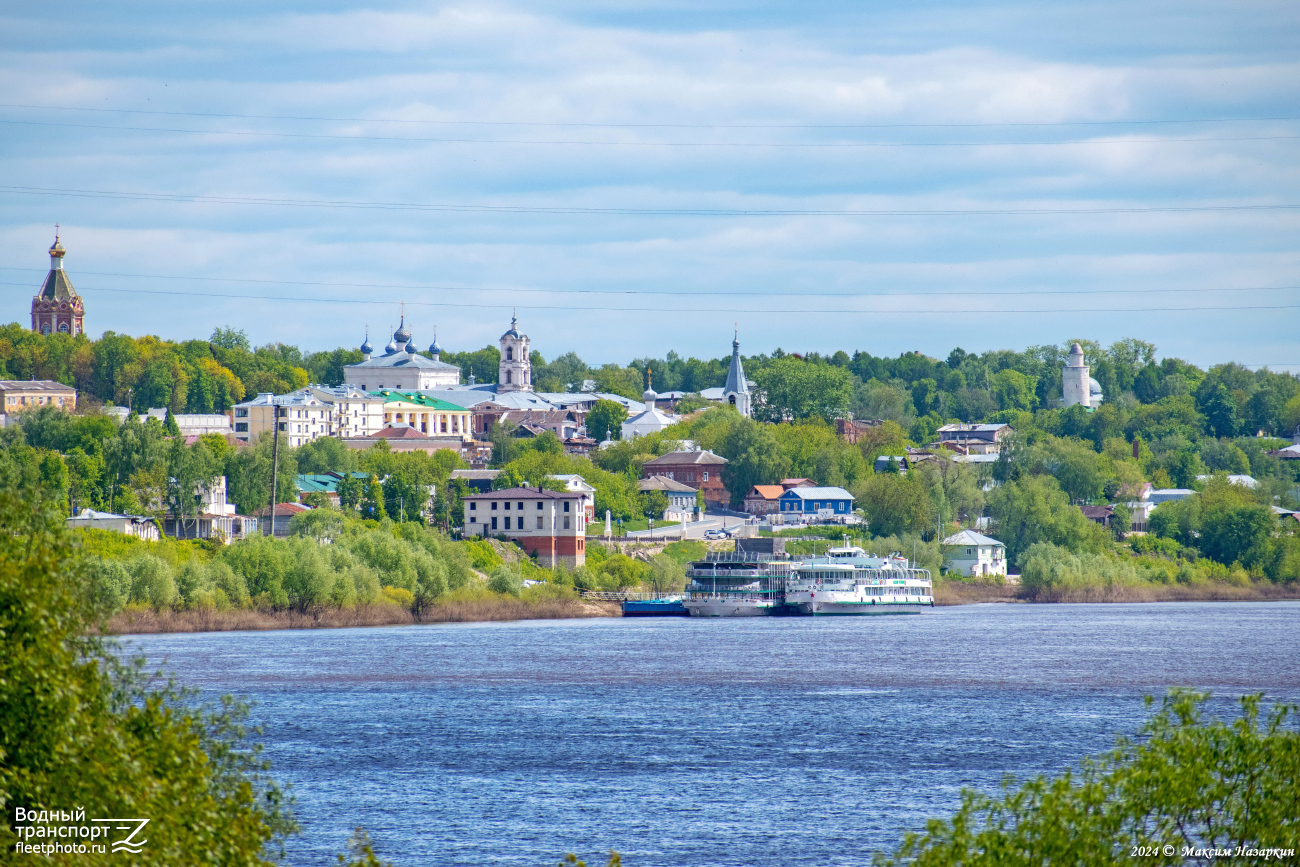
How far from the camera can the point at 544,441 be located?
136 meters

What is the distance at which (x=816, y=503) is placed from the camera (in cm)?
11762

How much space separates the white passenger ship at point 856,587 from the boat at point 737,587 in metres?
0.74

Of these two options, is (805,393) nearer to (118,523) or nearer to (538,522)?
(538,522)

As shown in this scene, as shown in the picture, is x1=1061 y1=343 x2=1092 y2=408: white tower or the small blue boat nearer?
the small blue boat

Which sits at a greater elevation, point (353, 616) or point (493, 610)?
point (353, 616)

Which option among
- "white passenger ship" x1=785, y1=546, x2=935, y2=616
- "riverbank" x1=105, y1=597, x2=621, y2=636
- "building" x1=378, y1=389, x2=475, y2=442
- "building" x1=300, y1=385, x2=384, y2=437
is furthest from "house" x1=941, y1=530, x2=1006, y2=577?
"building" x1=300, y1=385, x2=384, y2=437

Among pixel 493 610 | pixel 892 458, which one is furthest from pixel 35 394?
pixel 493 610

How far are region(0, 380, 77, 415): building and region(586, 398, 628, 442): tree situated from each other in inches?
1712

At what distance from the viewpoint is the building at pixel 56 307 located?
180 meters

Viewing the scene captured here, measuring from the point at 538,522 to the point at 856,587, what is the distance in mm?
16569

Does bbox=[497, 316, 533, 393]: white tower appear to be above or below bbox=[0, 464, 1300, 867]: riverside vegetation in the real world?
above

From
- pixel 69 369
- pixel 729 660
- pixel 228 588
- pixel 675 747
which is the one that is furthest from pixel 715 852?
pixel 69 369

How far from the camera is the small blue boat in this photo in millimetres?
82000

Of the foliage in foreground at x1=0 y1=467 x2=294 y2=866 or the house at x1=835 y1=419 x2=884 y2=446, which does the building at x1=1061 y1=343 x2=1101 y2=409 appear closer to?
the house at x1=835 y1=419 x2=884 y2=446
